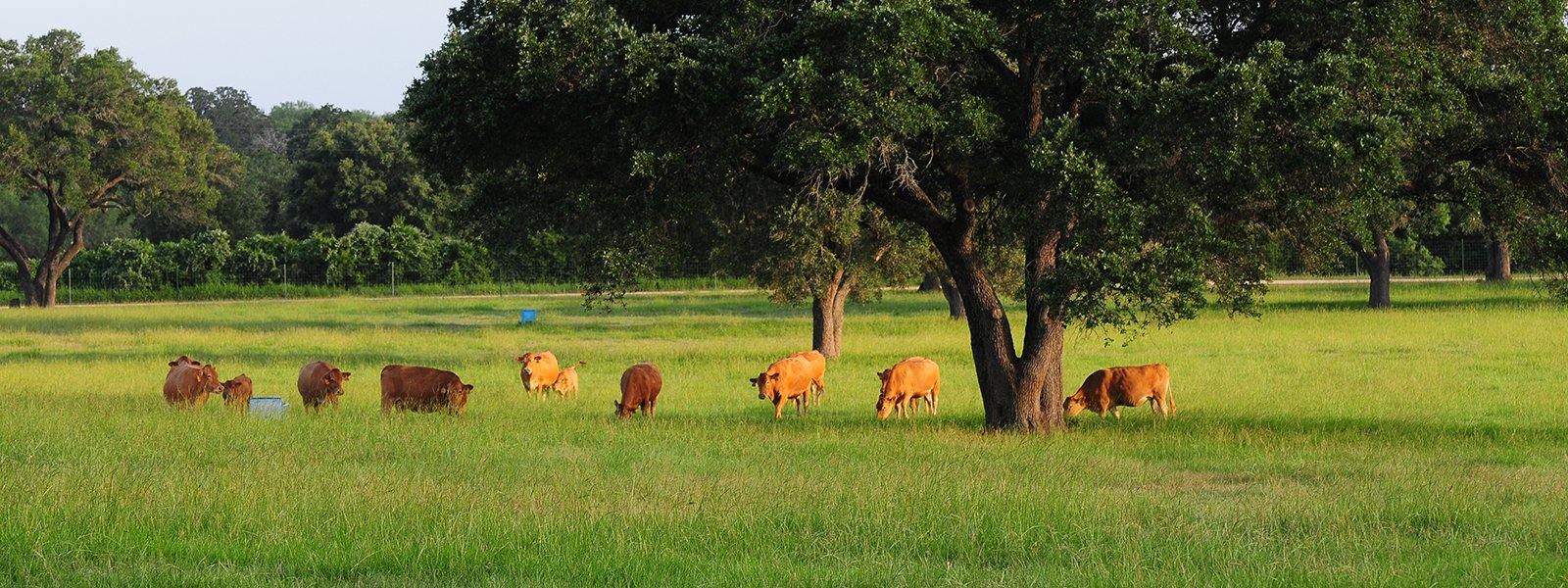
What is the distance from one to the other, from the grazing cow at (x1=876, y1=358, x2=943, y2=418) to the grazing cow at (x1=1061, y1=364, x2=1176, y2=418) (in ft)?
7.05

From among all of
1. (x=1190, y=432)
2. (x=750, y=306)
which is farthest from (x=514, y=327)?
(x=1190, y=432)

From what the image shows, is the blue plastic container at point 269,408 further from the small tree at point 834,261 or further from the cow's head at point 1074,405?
the cow's head at point 1074,405

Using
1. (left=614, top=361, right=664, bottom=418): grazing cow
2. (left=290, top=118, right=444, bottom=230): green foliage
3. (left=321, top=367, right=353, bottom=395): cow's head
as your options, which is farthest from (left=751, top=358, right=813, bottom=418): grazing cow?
(left=290, top=118, right=444, bottom=230): green foliage

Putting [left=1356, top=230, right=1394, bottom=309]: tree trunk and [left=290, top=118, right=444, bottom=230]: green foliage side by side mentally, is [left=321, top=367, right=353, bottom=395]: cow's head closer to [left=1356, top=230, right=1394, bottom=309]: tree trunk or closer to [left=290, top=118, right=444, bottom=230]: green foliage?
[left=1356, top=230, right=1394, bottom=309]: tree trunk

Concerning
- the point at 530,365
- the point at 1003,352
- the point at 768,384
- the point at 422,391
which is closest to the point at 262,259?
the point at 530,365

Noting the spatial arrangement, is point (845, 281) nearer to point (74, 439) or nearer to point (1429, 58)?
point (1429, 58)

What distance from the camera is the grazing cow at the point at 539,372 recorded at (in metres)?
25.6

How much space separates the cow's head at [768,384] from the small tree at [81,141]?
48128 mm

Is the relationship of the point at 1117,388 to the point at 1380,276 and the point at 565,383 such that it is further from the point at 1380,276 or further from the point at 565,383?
the point at 1380,276

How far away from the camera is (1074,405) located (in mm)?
21953

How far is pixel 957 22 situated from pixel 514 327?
109 feet

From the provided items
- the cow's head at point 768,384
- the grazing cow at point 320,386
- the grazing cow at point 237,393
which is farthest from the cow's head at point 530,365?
the grazing cow at point 237,393

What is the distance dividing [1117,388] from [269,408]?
11.5 meters

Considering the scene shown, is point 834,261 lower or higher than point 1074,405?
higher
